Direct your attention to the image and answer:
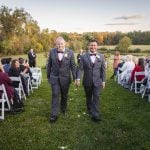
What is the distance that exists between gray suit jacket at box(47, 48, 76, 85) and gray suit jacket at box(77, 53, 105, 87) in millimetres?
277

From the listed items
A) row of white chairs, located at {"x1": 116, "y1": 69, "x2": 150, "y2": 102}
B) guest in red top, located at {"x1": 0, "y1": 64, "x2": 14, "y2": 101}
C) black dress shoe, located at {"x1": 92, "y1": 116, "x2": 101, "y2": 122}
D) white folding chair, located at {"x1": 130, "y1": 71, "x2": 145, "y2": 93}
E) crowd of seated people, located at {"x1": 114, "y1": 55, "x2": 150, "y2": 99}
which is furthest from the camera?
white folding chair, located at {"x1": 130, "y1": 71, "x2": 145, "y2": 93}

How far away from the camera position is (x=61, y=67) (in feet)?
32.9

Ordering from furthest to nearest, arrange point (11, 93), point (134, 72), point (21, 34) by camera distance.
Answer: point (21, 34), point (134, 72), point (11, 93)

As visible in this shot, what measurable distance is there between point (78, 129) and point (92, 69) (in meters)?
1.66

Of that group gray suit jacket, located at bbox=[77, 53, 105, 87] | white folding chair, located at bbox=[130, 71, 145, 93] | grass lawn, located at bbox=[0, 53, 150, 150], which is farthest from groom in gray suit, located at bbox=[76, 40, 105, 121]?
white folding chair, located at bbox=[130, 71, 145, 93]

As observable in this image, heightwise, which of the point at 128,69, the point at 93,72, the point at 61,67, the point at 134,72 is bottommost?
the point at 128,69

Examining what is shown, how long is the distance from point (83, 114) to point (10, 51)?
175ft

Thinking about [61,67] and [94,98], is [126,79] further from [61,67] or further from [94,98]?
[61,67]

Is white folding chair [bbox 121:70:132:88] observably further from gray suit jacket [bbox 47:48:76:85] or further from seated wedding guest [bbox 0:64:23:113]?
gray suit jacket [bbox 47:48:76:85]

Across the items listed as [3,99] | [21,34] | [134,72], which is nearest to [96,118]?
[3,99]

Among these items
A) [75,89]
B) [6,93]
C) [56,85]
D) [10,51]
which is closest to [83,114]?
[56,85]

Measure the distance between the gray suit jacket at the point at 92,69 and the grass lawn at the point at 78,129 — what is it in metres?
1.06

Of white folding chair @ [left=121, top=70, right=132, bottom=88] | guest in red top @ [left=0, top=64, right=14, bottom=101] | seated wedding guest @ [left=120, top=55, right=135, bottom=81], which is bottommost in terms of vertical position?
white folding chair @ [left=121, top=70, right=132, bottom=88]

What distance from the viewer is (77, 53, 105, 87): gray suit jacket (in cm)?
998
